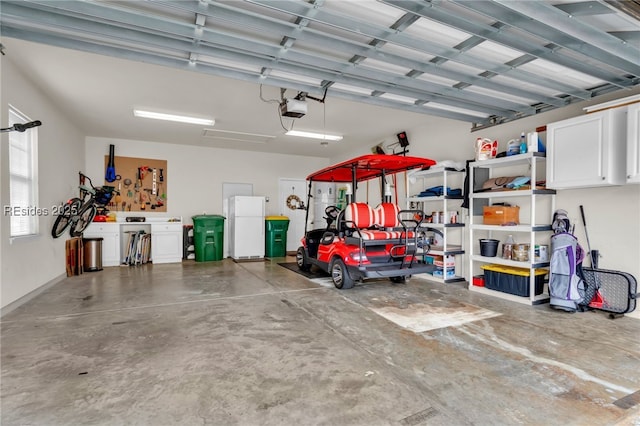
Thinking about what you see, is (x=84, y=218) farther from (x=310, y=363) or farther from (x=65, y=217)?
(x=310, y=363)

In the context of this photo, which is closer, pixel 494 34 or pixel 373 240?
pixel 494 34

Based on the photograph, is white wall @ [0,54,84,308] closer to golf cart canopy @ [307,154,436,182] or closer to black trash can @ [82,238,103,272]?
black trash can @ [82,238,103,272]

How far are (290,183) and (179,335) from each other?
6.96 meters

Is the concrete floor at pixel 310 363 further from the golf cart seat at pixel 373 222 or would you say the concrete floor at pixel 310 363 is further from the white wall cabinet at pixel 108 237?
the white wall cabinet at pixel 108 237

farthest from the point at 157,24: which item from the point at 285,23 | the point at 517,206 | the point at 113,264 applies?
the point at 113,264

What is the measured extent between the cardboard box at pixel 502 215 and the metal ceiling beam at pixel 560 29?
205 cm

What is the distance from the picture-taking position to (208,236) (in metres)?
7.89

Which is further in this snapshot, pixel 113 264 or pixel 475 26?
pixel 113 264

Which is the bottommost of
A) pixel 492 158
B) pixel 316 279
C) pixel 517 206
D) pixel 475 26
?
pixel 316 279

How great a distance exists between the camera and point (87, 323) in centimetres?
333

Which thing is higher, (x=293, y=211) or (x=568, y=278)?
(x=293, y=211)

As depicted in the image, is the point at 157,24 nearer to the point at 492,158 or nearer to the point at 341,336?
the point at 341,336

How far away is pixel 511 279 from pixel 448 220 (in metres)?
1.49

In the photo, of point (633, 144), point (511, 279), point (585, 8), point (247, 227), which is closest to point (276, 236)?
point (247, 227)
